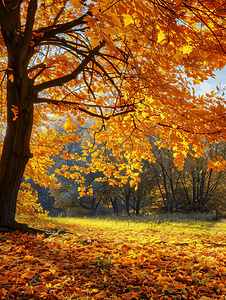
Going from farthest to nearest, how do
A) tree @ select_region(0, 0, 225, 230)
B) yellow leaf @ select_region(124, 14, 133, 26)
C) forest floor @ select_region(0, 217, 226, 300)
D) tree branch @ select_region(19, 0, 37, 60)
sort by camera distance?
tree branch @ select_region(19, 0, 37, 60), tree @ select_region(0, 0, 225, 230), forest floor @ select_region(0, 217, 226, 300), yellow leaf @ select_region(124, 14, 133, 26)

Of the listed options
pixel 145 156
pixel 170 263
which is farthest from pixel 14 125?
pixel 170 263

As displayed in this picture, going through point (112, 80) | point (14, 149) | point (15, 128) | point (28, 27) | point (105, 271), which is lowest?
point (105, 271)

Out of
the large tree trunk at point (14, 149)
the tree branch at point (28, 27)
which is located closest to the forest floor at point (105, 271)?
the large tree trunk at point (14, 149)

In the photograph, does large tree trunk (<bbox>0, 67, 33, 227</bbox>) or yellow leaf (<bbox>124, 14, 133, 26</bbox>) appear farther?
large tree trunk (<bbox>0, 67, 33, 227</bbox>)

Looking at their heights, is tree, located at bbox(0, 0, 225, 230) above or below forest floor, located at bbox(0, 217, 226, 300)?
above

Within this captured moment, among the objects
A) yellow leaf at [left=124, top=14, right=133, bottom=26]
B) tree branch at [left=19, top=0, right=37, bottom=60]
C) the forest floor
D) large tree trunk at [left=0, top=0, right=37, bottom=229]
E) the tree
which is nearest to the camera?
yellow leaf at [left=124, top=14, right=133, bottom=26]

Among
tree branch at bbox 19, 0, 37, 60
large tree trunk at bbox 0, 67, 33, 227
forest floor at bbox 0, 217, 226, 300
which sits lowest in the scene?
forest floor at bbox 0, 217, 226, 300

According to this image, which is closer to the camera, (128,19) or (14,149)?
(128,19)

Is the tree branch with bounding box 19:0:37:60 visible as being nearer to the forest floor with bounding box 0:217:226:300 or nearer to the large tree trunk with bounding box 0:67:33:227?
the large tree trunk with bounding box 0:67:33:227

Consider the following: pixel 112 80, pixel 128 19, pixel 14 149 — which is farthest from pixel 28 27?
pixel 128 19

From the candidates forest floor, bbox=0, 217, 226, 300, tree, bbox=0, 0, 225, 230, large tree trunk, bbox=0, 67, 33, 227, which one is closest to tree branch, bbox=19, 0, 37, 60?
tree, bbox=0, 0, 225, 230

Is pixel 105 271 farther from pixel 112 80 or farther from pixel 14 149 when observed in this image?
pixel 112 80

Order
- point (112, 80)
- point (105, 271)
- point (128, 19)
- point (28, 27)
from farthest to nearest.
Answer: point (112, 80)
point (28, 27)
point (105, 271)
point (128, 19)

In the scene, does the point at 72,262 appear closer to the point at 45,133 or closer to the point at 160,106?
the point at 160,106
